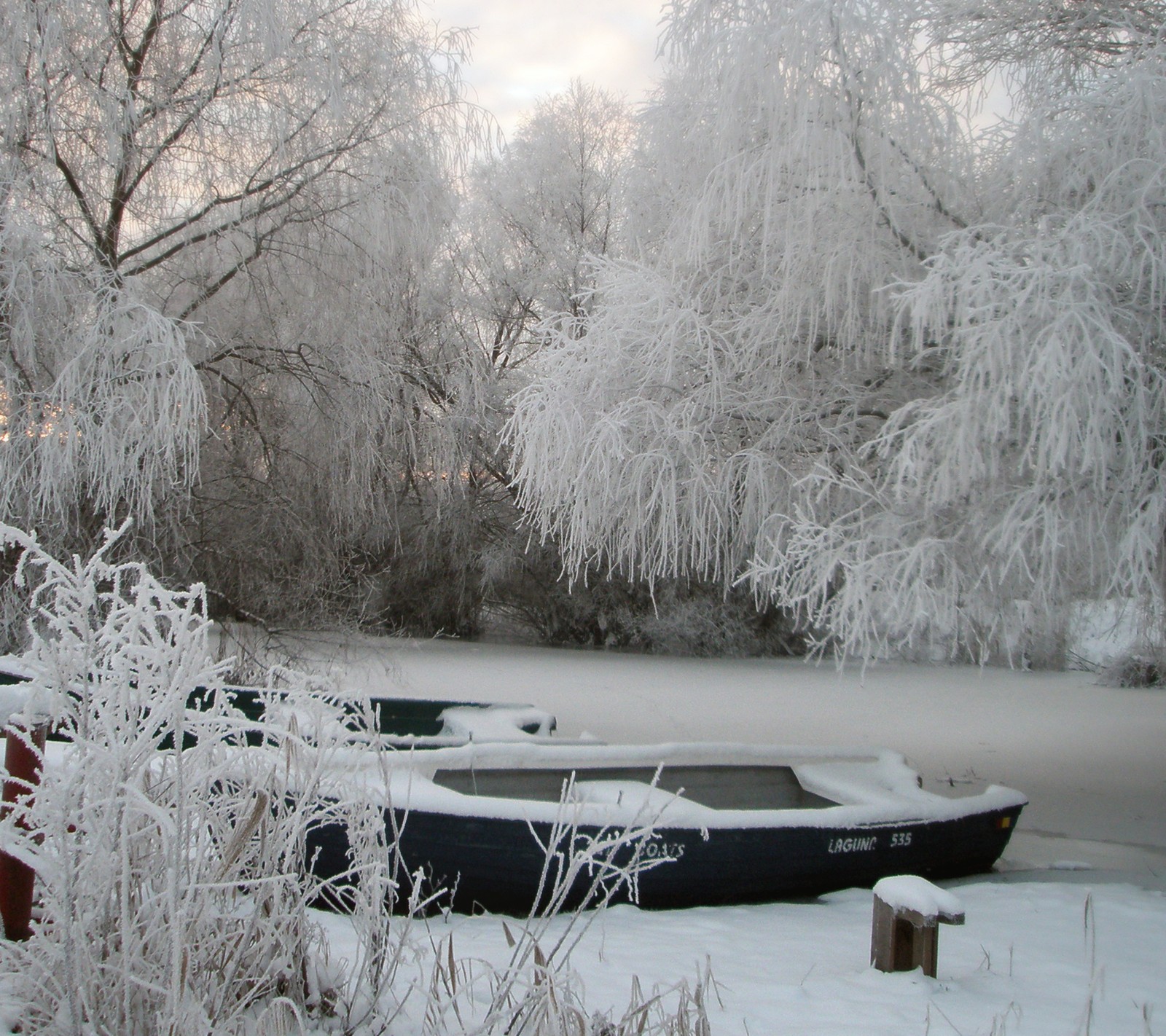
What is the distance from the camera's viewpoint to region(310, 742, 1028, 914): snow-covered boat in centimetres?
338

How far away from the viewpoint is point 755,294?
17.3 ft

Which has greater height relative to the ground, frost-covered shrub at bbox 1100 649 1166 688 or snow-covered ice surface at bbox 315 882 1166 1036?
frost-covered shrub at bbox 1100 649 1166 688

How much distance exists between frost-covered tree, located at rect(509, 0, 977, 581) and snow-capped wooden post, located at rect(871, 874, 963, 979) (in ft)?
7.70

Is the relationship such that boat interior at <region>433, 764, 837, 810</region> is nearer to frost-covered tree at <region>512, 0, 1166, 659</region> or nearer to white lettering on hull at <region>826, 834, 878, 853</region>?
white lettering on hull at <region>826, 834, 878, 853</region>

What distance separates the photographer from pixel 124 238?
619 centimetres

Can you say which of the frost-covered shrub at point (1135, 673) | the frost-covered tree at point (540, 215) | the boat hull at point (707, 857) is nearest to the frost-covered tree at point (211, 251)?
the boat hull at point (707, 857)

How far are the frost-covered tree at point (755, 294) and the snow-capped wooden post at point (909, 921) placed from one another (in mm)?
2345

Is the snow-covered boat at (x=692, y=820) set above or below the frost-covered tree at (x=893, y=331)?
below

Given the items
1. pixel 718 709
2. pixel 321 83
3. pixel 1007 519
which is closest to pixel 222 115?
pixel 321 83

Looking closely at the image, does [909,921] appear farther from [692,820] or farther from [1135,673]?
[1135,673]

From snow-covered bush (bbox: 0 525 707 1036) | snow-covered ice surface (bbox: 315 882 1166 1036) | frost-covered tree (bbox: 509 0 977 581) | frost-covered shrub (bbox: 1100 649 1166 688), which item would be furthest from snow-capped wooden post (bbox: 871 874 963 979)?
frost-covered shrub (bbox: 1100 649 1166 688)

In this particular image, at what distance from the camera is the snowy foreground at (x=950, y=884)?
8.56 ft

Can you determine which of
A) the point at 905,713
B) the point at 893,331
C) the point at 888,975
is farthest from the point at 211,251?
the point at 905,713

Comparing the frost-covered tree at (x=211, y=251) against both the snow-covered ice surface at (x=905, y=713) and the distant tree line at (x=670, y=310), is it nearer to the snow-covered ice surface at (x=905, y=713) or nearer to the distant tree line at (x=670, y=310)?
the distant tree line at (x=670, y=310)
